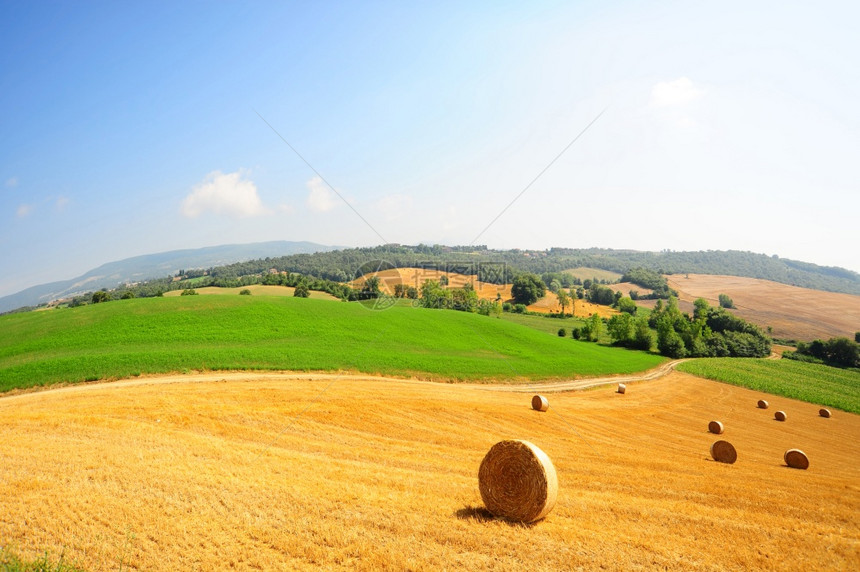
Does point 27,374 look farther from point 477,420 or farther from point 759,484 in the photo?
point 759,484

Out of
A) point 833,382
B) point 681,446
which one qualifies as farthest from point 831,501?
point 833,382

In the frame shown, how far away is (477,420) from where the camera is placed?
2088 cm

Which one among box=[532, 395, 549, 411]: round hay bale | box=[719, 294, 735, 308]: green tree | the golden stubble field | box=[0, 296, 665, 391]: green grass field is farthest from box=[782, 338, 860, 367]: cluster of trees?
box=[532, 395, 549, 411]: round hay bale

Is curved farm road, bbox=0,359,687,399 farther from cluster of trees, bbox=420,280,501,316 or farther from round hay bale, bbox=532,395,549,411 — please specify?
cluster of trees, bbox=420,280,501,316

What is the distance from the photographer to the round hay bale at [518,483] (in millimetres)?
9391

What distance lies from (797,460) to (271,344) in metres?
39.7

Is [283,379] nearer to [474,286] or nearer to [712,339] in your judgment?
[474,286]

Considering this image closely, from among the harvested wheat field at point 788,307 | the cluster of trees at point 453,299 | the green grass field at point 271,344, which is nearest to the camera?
the green grass field at point 271,344

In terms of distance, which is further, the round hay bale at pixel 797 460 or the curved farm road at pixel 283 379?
the curved farm road at pixel 283 379

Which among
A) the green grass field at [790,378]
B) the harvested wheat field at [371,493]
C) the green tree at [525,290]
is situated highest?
the green tree at [525,290]

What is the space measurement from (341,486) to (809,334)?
118856 millimetres

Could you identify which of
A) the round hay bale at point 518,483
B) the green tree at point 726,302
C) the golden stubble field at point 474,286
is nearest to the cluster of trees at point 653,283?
the green tree at point 726,302

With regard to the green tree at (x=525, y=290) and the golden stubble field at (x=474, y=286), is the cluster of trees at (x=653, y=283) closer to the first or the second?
the golden stubble field at (x=474, y=286)

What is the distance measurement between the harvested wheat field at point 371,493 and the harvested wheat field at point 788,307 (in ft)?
321
